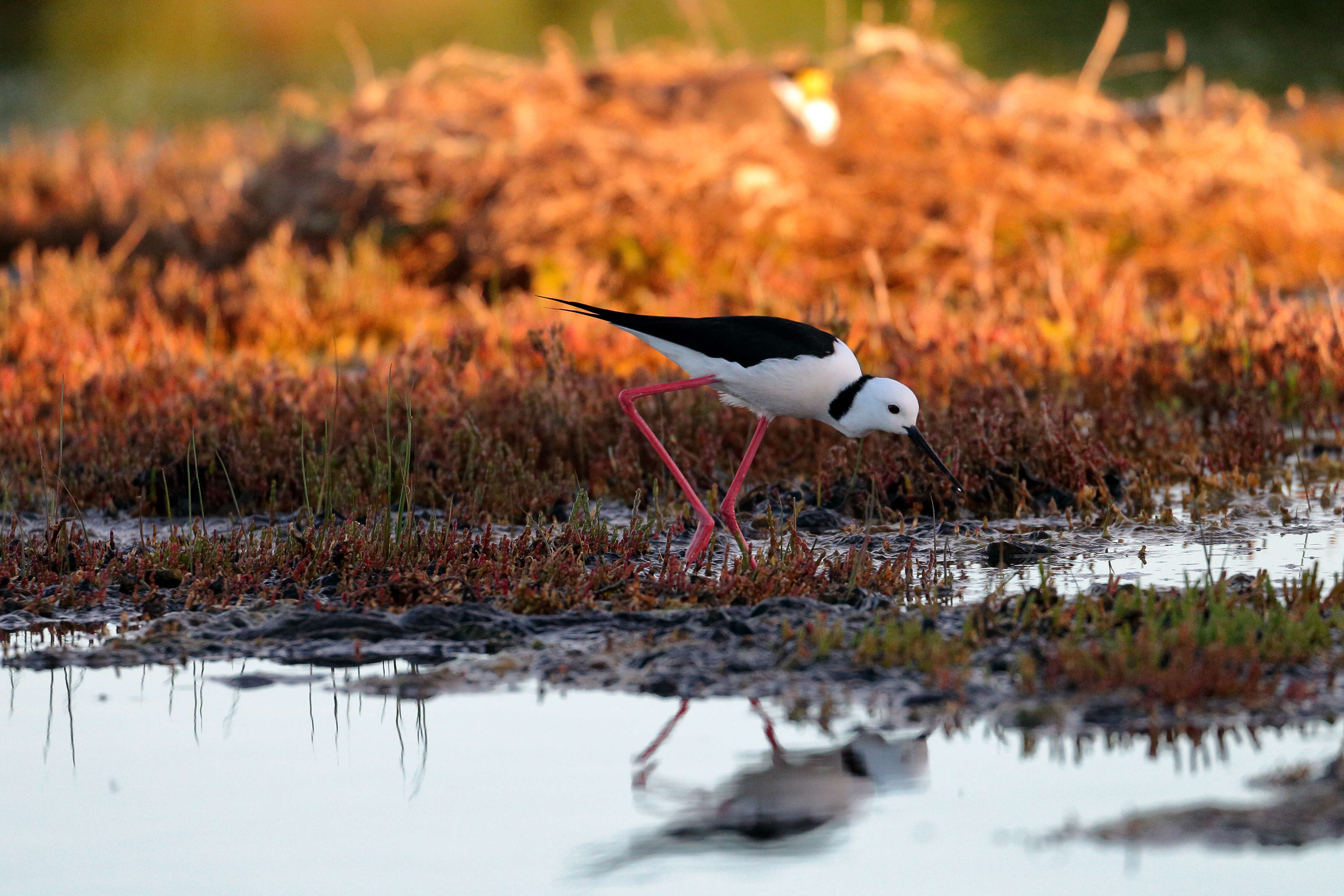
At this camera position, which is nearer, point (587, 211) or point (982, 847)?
point (982, 847)

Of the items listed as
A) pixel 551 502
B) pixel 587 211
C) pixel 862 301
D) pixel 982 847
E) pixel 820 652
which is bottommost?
pixel 982 847

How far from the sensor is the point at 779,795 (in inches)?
135

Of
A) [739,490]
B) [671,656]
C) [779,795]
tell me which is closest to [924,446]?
[739,490]

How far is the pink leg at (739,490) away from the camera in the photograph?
5.78 metres

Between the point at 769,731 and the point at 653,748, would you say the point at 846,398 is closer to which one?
the point at 769,731

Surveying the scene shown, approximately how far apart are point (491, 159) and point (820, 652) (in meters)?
7.66

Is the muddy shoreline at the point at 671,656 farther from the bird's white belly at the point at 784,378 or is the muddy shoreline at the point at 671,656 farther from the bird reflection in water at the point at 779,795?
the bird's white belly at the point at 784,378

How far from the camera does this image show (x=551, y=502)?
6648mm

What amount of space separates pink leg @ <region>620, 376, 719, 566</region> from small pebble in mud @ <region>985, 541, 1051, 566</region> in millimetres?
939

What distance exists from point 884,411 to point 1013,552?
66 cm

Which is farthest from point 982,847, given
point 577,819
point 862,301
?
point 862,301

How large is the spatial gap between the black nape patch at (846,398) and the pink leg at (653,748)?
185cm

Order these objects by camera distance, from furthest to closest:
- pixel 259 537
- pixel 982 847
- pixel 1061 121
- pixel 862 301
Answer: pixel 1061 121
pixel 862 301
pixel 259 537
pixel 982 847

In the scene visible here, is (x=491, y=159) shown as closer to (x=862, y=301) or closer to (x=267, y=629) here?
(x=862, y=301)
